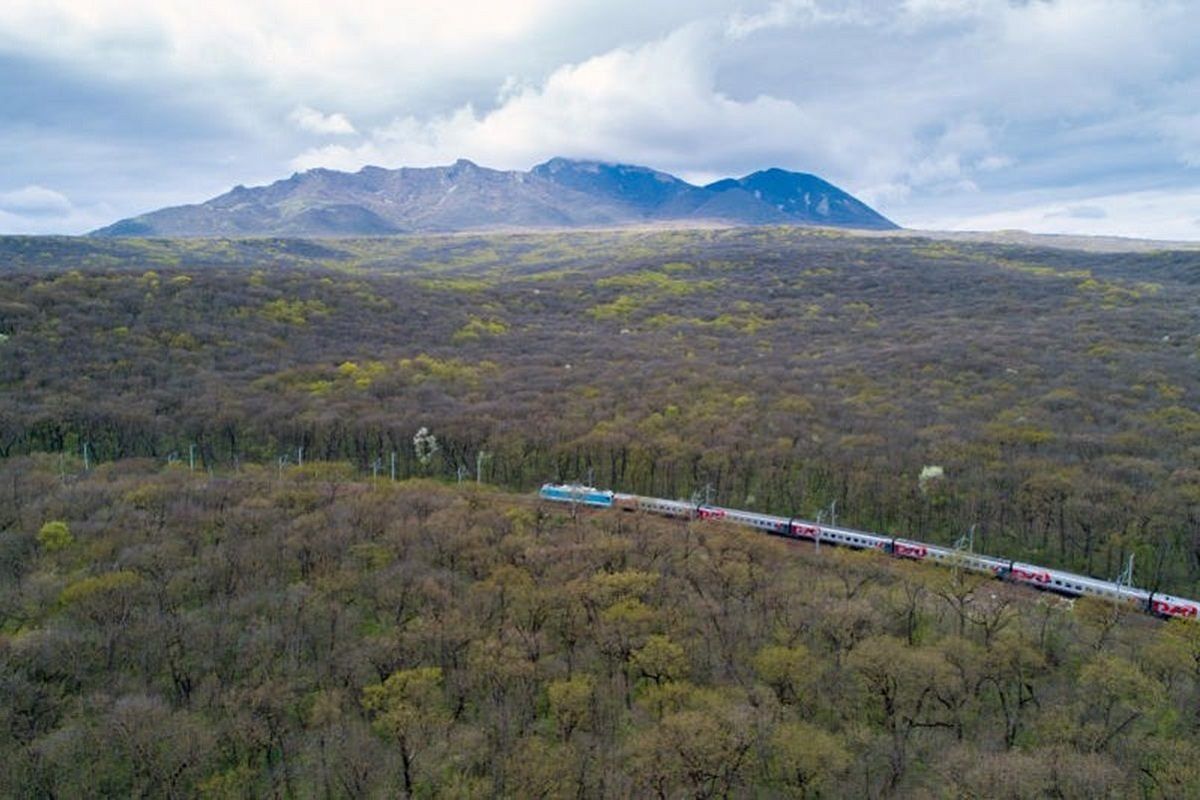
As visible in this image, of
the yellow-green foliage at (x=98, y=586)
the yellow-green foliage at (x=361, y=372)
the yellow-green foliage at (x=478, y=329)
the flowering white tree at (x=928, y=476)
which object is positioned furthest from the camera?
the yellow-green foliage at (x=478, y=329)

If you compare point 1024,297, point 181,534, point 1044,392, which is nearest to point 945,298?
point 1024,297

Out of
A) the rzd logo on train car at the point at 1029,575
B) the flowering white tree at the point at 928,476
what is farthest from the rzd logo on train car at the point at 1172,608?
the flowering white tree at the point at 928,476

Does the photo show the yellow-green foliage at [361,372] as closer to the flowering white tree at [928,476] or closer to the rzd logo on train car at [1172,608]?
the flowering white tree at [928,476]

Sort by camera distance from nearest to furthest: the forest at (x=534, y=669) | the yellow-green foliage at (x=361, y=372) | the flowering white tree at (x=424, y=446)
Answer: the forest at (x=534, y=669) < the flowering white tree at (x=424, y=446) < the yellow-green foliage at (x=361, y=372)

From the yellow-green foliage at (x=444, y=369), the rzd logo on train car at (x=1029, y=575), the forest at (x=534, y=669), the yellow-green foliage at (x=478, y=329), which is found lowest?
the rzd logo on train car at (x=1029, y=575)

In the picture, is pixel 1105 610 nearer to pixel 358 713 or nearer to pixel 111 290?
pixel 358 713

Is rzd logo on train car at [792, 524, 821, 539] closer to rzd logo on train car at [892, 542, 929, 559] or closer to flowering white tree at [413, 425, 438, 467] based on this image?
rzd logo on train car at [892, 542, 929, 559]

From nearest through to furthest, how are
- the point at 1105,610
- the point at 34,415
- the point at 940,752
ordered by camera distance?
the point at 940,752
the point at 1105,610
the point at 34,415
